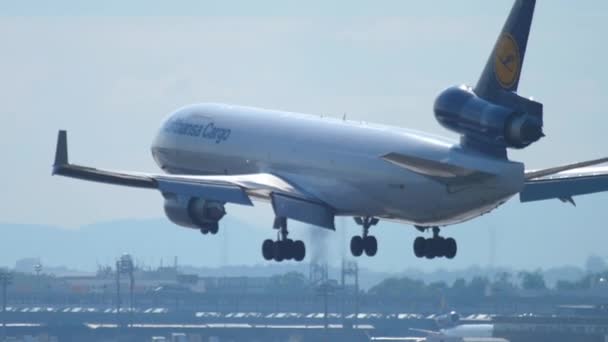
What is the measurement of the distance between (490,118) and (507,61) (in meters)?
2.41

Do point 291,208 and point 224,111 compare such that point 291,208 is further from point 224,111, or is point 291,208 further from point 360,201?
point 224,111

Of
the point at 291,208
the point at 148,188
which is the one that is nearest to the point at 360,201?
the point at 291,208

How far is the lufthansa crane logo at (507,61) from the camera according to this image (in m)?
74.6

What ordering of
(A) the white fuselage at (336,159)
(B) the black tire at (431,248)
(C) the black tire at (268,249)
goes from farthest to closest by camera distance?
(C) the black tire at (268,249) → (B) the black tire at (431,248) → (A) the white fuselage at (336,159)

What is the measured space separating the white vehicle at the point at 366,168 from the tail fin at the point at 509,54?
0.04 metres

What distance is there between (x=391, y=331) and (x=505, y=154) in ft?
288

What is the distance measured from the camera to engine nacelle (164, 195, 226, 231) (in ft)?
282

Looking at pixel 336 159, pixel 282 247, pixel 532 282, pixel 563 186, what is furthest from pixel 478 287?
pixel 336 159

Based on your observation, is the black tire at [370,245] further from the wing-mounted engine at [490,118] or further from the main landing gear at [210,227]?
the wing-mounted engine at [490,118]

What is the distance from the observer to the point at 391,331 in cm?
16225

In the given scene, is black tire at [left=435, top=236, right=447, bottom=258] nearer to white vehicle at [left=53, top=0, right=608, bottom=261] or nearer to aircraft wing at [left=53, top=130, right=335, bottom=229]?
white vehicle at [left=53, top=0, right=608, bottom=261]

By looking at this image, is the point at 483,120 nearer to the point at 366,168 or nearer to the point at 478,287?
the point at 366,168

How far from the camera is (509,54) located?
74.6m

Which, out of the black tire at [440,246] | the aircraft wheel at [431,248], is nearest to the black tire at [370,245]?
the aircraft wheel at [431,248]
